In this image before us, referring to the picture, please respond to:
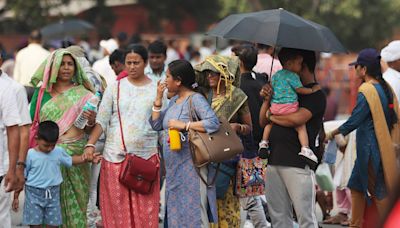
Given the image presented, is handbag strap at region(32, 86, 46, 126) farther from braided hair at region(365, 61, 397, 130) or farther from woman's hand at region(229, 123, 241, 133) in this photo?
braided hair at region(365, 61, 397, 130)

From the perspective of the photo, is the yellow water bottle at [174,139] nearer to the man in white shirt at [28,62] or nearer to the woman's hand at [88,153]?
the woman's hand at [88,153]

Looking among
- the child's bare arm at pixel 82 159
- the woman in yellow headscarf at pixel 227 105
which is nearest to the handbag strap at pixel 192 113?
the woman in yellow headscarf at pixel 227 105

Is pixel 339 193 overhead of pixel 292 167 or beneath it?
beneath

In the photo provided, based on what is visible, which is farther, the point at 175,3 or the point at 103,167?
the point at 175,3

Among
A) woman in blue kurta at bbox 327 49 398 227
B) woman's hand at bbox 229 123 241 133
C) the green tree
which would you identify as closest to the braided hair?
woman in blue kurta at bbox 327 49 398 227

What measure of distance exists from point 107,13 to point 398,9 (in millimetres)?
11207

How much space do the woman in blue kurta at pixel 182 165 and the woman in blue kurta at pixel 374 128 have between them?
1444mm

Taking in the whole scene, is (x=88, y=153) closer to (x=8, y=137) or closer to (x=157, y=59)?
(x=8, y=137)

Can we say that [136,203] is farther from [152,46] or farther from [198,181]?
[152,46]

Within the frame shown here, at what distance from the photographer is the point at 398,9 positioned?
38781 mm

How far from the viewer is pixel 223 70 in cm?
801

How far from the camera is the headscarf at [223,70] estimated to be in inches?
315

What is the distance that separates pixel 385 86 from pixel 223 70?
4.72ft

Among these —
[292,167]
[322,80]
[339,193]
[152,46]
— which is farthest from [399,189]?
[322,80]
